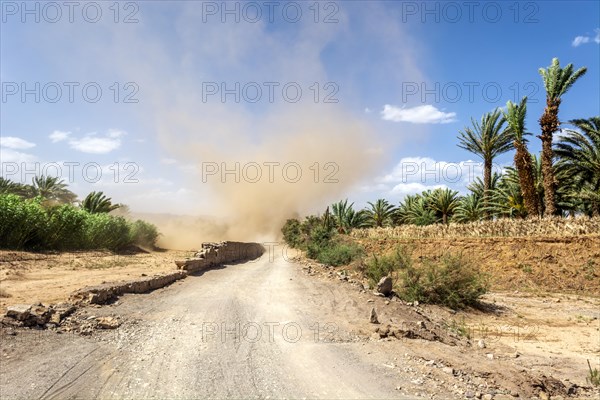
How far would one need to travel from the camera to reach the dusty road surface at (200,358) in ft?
18.9

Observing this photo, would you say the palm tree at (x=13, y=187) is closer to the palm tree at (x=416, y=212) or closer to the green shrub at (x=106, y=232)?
the green shrub at (x=106, y=232)

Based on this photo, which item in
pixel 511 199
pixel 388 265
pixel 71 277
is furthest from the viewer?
pixel 511 199

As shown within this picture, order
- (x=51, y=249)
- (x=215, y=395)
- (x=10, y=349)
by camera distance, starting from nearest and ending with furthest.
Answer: (x=215, y=395), (x=10, y=349), (x=51, y=249)

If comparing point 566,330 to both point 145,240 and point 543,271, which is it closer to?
point 543,271

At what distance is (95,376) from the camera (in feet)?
20.0

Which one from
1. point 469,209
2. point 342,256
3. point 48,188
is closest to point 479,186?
point 469,209

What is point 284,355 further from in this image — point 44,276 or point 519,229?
point 519,229

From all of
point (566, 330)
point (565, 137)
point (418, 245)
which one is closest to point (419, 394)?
point (566, 330)

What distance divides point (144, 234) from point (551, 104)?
37.9m

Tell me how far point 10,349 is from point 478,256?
2353 cm

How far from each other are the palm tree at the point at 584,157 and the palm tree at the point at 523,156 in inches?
110

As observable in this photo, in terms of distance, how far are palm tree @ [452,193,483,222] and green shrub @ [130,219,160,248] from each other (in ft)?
110

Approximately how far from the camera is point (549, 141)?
82.3ft

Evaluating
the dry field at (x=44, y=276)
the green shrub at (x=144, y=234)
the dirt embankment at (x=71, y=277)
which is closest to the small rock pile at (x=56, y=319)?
the dirt embankment at (x=71, y=277)
